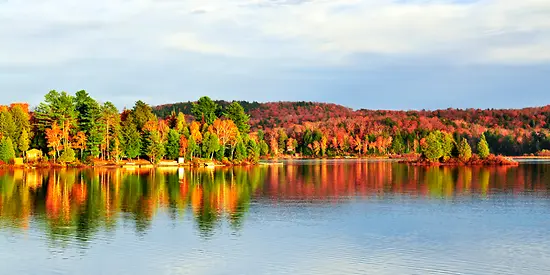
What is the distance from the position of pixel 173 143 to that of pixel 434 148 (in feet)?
125

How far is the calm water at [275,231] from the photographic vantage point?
770 inches

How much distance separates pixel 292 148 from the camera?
546 feet

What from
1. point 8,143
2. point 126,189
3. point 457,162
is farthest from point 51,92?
point 457,162

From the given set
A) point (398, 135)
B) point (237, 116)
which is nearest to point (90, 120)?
point (237, 116)

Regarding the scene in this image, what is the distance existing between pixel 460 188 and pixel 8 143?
5861 centimetres

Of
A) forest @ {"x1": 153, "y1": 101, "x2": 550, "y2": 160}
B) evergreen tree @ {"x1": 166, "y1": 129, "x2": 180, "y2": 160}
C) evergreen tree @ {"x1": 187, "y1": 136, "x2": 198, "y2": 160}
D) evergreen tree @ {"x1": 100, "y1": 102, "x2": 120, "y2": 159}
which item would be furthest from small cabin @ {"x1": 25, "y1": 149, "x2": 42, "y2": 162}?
forest @ {"x1": 153, "y1": 101, "x2": 550, "y2": 160}

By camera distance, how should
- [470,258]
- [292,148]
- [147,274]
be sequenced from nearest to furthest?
[147,274]
[470,258]
[292,148]

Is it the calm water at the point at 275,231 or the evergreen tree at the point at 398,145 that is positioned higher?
the evergreen tree at the point at 398,145

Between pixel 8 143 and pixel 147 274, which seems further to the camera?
pixel 8 143

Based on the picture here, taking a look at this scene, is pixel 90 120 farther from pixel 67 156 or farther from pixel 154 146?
pixel 154 146

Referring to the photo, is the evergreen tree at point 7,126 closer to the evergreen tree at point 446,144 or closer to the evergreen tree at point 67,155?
the evergreen tree at point 67,155

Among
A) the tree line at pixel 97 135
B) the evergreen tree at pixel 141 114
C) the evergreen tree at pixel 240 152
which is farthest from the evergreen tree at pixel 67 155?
the evergreen tree at pixel 240 152

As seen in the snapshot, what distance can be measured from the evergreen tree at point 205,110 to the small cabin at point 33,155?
2936cm

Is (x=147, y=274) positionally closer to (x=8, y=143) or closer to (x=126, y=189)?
(x=126, y=189)
